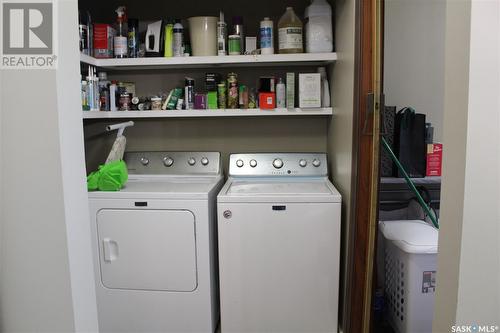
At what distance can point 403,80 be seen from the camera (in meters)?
Result: 2.80

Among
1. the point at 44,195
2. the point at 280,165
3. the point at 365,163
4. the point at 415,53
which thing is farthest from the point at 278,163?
the point at 44,195

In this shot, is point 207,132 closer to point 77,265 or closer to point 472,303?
point 77,265

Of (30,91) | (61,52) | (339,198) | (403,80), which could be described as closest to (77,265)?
(30,91)

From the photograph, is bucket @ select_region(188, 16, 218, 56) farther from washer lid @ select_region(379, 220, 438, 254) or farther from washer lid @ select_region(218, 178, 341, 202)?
washer lid @ select_region(379, 220, 438, 254)

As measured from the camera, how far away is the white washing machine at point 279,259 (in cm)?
208

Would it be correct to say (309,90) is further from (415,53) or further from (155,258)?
(155,258)

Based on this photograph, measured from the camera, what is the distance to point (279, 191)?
2.17 m

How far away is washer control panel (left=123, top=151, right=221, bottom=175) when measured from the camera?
8.77ft

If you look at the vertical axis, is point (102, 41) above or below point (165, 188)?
above

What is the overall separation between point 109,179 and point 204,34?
106cm

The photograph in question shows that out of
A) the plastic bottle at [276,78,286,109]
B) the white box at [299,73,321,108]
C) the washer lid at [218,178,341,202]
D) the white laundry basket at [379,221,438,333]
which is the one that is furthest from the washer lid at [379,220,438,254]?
the plastic bottle at [276,78,286,109]

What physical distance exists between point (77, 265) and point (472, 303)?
1.09 m

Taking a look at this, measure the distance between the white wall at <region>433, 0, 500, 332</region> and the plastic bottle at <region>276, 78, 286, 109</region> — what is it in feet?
4.96

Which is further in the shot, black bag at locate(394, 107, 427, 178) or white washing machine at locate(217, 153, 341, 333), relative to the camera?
black bag at locate(394, 107, 427, 178)
